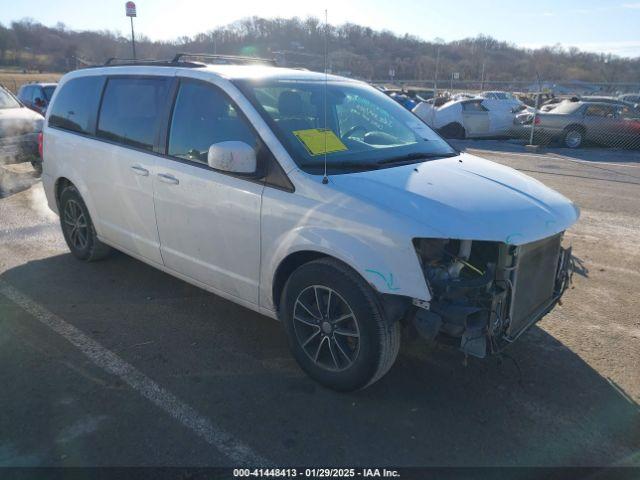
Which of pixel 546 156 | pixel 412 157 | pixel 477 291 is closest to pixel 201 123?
pixel 412 157

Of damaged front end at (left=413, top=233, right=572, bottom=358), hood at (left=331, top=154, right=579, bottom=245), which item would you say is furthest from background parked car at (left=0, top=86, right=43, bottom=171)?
damaged front end at (left=413, top=233, right=572, bottom=358)

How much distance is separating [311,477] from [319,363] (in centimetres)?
81

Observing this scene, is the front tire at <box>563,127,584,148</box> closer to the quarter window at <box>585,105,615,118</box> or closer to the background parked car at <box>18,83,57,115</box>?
the quarter window at <box>585,105,615,118</box>

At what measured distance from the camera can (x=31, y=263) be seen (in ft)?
17.7

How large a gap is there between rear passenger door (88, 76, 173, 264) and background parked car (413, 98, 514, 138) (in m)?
14.2

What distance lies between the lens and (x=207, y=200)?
357cm

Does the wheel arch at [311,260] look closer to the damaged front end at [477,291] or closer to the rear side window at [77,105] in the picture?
the damaged front end at [477,291]

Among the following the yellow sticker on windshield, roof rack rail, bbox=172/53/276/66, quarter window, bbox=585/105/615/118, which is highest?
roof rack rail, bbox=172/53/276/66

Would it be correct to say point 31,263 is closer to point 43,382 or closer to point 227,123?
point 43,382

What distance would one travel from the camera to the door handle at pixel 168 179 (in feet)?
12.4

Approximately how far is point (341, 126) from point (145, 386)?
2221mm

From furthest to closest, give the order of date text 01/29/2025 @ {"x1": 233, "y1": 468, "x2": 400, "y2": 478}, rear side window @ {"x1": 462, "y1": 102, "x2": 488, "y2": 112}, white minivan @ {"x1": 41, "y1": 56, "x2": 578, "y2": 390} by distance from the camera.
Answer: rear side window @ {"x1": 462, "y1": 102, "x2": 488, "y2": 112} → white minivan @ {"x1": 41, "y1": 56, "x2": 578, "y2": 390} → date text 01/29/2025 @ {"x1": 233, "y1": 468, "x2": 400, "y2": 478}

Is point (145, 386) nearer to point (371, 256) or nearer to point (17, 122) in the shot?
point (371, 256)

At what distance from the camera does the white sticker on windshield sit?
13.7 feet
